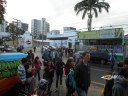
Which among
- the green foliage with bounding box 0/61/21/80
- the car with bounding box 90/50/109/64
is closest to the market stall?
the green foliage with bounding box 0/61/21/80

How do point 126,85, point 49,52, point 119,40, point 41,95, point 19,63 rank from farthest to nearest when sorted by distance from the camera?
point 119,40 → point 49,52 → point 19,63 → point 41,95 → point 126,85

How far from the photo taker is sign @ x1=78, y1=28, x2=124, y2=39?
2902cm

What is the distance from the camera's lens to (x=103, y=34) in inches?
1246

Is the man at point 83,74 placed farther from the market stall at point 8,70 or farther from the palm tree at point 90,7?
the palm tree at point 90,7

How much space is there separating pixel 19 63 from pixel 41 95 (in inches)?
66.9

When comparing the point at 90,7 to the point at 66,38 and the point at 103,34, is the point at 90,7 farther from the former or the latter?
the point at 66,38

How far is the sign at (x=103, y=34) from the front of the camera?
29.0 m

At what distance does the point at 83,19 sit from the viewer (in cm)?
3956

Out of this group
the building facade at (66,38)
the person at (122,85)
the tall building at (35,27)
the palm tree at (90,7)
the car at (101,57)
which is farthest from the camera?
the tall building at (35,27)

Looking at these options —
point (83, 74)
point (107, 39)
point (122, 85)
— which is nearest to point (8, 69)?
point (83, 74)

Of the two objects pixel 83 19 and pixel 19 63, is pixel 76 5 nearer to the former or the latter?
pixel 83 19

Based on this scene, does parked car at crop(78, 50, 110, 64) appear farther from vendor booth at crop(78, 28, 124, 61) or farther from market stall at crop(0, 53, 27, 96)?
market stall at crop(0, 53, 27, 96)

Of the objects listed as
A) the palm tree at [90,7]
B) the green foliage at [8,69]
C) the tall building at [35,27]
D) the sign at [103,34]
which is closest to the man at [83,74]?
the green foliage at [8,69]

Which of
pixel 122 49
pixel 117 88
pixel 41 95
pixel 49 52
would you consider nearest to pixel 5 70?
pixel 41 95
